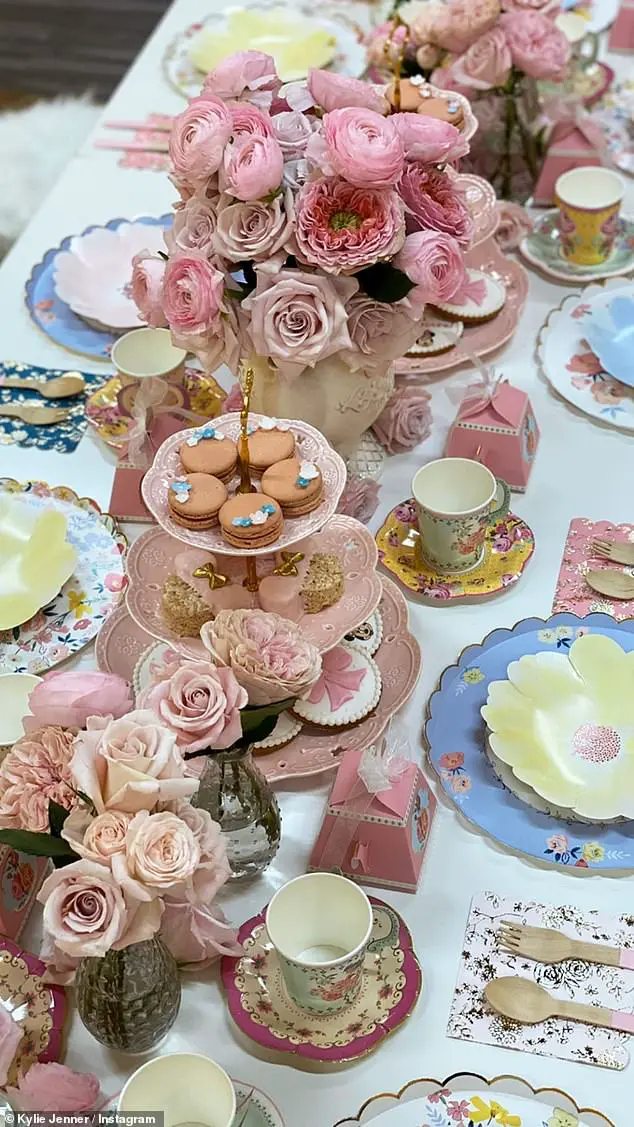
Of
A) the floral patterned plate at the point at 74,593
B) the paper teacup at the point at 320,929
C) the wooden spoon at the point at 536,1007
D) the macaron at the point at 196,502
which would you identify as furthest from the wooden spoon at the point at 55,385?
the wooden spoon at the point at 536,1007

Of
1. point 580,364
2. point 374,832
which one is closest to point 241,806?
point 374,832

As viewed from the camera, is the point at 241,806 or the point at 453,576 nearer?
the point at 241,806

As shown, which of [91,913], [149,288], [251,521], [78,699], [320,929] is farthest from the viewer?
[149,288]

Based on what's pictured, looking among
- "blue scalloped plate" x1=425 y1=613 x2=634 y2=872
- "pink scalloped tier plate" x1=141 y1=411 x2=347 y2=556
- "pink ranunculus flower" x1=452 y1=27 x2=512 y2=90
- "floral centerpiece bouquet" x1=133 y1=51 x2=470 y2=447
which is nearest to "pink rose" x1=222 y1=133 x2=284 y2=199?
"floral centerpiece bouquet" x1=133 y1=51 x2=470 y2=447

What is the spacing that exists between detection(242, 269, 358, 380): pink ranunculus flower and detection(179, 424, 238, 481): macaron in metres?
0.14

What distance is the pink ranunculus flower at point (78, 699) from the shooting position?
3.67 ft

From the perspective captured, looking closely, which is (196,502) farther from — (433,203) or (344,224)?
(433,203)

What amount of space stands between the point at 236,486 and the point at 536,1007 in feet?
1.96

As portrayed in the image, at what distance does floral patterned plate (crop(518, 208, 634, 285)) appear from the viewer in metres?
2.10

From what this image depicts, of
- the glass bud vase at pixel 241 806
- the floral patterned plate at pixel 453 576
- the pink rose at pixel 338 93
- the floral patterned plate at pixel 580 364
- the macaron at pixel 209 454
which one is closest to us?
the glass bud vase at pixel 241 806

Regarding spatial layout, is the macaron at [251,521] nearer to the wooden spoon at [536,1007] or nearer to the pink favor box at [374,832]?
the pink favor box at [374,832]

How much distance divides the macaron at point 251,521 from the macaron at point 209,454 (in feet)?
0.19

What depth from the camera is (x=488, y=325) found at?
202 centimetres

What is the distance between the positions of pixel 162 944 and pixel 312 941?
0.46 feet
